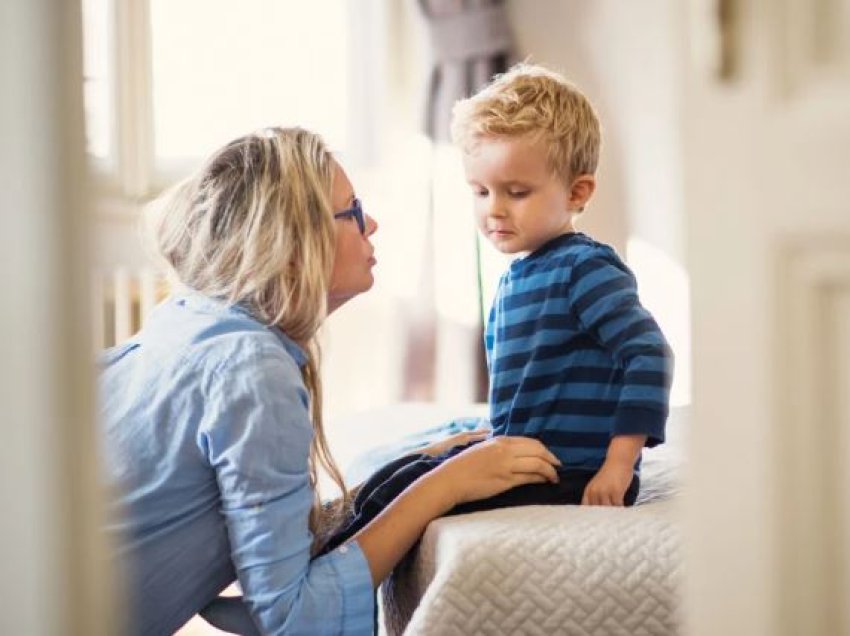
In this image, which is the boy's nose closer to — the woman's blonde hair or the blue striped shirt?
the blue striped shirt

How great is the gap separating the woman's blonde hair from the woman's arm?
0.24 meters

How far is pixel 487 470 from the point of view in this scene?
1.55 metres

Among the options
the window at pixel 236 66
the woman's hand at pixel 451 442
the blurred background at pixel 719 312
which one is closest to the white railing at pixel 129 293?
the window at pixel 236 66

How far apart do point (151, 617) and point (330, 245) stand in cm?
52

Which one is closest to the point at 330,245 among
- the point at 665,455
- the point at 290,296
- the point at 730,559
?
the point at 290,296

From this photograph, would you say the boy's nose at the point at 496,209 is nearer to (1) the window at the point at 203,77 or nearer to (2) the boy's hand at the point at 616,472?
(2) the boy's hand at the point at 616,472

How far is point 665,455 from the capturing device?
1958 millimetres

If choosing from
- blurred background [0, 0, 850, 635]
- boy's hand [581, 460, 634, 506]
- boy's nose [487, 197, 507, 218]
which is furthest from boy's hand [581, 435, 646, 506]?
blurred background [0, 0, 850, 635]

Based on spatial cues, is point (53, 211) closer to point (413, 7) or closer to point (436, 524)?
point (436, 524)

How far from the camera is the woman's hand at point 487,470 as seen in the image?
1552 millimetres

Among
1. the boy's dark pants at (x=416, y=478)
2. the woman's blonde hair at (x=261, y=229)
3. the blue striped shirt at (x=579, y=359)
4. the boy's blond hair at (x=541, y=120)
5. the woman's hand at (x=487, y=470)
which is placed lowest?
the boy's dark pants at (x=416, y=478)

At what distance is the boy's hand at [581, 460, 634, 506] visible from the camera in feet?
5.11

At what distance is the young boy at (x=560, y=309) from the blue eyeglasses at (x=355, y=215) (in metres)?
0.20

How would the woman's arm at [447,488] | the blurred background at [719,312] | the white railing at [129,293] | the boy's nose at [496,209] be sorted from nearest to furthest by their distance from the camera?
the blurred background at [719,312]
the woman's arm at [447,488]
the boy's nose at [496,209]
the white railing at [129,293]
